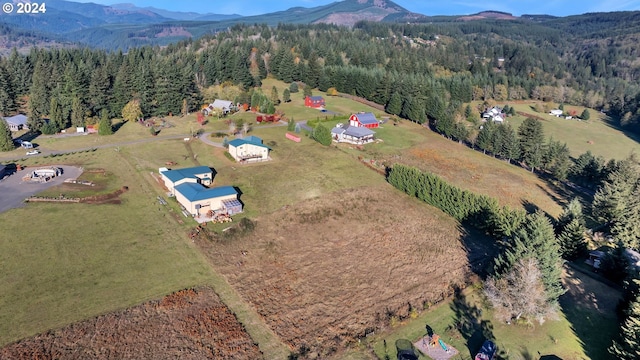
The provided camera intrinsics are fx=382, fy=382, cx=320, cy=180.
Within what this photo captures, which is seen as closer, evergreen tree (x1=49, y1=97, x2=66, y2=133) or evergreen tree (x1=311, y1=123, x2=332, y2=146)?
evergreen tree (x1=311, y1=123, x2=332, y2=146)

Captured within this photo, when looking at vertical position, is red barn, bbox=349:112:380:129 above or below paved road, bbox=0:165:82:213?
above

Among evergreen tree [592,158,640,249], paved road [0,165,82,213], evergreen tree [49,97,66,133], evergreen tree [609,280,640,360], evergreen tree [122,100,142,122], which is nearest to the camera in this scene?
evergreen tree [609,280,640,360]

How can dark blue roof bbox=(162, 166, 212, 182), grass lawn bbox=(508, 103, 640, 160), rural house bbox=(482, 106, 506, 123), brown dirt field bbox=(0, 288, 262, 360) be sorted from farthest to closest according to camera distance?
rural house bbox=(482, 106, 506, 123)
grass lawn bbox=(508, 103, 640, 160)
dark blue roof bbox=(162, 166, 212, 182)
brown dirt field bbox=(0, 288, 262, 360)

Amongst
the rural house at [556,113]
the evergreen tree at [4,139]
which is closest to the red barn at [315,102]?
the evergreen tree at [4,139]

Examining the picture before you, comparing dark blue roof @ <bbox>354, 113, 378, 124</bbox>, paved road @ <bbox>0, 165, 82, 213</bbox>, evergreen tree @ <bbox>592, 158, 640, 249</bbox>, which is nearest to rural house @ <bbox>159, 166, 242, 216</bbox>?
paved road @ <bbox>0, 165, 82, 213</bbox>

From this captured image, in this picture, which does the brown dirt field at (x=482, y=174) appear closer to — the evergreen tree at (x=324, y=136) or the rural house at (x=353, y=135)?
the rural house at (x=353, y=135)

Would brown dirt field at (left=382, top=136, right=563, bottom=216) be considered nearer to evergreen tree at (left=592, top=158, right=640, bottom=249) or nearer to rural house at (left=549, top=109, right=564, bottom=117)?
evergreen tree at (left=592, top=158, right=640, bottom=249)

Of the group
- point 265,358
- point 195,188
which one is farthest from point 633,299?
point 195,188
